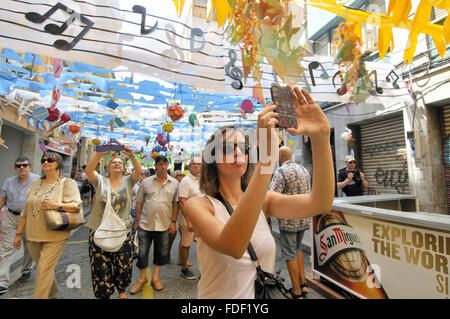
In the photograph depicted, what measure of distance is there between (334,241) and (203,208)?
2981 mm

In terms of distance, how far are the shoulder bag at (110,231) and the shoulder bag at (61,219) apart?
0.42m

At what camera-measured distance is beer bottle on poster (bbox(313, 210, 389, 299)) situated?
2899 millimetres

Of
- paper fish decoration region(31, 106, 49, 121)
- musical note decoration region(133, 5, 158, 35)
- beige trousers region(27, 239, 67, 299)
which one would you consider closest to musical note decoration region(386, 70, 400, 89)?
musical note decoration region(133, 5, 158, 35)

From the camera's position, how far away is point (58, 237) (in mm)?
3002

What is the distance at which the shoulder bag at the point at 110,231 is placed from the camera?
2.87 metres

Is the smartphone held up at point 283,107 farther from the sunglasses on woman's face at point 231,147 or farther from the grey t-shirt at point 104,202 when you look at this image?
the grey t-shirt at point 104,202

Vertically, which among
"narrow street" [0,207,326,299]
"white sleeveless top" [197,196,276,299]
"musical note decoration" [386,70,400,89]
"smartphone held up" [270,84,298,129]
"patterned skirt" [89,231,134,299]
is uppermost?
"musical note decoration" [386,70,400,89]

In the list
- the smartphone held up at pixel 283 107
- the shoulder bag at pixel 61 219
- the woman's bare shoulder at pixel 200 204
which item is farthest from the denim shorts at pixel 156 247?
the smartphone held up at pixel 283 107

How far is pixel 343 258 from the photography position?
3.25 meters

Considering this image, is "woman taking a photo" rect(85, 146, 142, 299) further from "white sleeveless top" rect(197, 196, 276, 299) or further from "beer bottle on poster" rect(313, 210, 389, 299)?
"beer bottle on poster" rect(313, 210, 389, 299)

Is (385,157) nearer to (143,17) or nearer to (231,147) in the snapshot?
(143,17)

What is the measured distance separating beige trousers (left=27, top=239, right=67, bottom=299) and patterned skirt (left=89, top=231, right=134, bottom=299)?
0.46 meters

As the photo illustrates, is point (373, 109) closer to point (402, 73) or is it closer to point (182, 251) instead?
point (402, 73)
